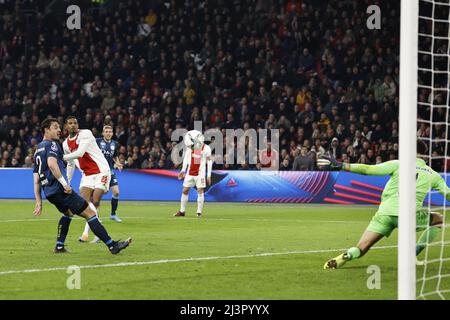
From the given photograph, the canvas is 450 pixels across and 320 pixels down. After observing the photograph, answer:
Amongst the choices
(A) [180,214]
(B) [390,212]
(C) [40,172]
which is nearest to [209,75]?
(A) [180,214]

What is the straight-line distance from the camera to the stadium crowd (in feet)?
95.1

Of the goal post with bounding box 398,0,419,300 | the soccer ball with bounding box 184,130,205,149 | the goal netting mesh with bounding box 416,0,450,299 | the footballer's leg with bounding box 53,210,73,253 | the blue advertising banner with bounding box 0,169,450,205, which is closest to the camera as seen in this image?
the goal post with bounding box 398,0,419,300

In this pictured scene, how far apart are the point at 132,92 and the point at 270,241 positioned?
678 inches

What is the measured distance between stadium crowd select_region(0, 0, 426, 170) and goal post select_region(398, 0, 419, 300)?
1888 centimetres

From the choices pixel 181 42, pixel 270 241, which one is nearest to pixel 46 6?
pixel 181 42

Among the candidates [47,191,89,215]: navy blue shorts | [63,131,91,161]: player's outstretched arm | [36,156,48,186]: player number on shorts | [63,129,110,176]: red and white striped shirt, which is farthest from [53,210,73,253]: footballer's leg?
[63,129,110,176]: red and white striped shirt

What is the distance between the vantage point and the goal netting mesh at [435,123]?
10414 millimetres

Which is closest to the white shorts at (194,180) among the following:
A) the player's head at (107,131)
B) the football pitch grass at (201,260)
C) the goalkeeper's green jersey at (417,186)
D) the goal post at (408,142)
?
the football pitch grass at (201,260)

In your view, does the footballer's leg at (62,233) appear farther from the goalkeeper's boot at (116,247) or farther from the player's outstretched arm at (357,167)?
the player's outstretched arm at (357,167)

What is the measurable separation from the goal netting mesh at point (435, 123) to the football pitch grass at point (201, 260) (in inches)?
10.7

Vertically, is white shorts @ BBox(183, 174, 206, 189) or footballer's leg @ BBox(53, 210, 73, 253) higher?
white shorts @ BBox(183, 174, 206, 189)

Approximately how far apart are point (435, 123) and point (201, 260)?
3.61 m

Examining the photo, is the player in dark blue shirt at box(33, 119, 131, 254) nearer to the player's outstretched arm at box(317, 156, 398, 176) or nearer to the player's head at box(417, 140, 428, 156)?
the player's outstretched arm at box(317, 156, 398, 176)

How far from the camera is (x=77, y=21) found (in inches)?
1305
